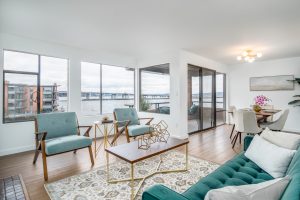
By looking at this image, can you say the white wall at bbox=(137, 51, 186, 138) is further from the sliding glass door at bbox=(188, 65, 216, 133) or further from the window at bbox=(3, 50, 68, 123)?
the window at bbox=(3, 50, 68, 123)

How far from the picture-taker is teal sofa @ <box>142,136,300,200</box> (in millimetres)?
913

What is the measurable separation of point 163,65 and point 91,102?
2.39 meters

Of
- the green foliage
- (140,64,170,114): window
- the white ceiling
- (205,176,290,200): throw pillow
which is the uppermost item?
the white ceiling

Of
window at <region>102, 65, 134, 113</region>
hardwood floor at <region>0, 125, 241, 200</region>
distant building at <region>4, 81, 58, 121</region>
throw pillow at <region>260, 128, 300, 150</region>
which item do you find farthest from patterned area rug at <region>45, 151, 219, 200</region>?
window at <region>102, 65, 134, 113</region>

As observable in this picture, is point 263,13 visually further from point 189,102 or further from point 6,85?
point 6,85

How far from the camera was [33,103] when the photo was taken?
3.89 m

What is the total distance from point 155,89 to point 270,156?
159 inches

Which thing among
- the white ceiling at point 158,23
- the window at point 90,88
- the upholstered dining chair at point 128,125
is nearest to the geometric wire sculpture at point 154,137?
the upholstered dining chair at point 128,125

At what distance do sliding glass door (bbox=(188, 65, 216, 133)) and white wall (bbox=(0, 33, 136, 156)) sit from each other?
265 cm

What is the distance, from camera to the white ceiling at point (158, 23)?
7.83 feet

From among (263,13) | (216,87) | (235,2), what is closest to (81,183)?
(235,2)

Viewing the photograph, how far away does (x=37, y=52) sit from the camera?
3.84m

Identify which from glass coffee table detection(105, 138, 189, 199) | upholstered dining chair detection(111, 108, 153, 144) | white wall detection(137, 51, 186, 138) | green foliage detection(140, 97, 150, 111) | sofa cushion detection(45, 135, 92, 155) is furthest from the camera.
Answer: green foliage detection(140, 97, 150, 111)

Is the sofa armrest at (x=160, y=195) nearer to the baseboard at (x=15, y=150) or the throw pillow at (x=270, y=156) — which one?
the throw pillow at (x=270, y=156)
